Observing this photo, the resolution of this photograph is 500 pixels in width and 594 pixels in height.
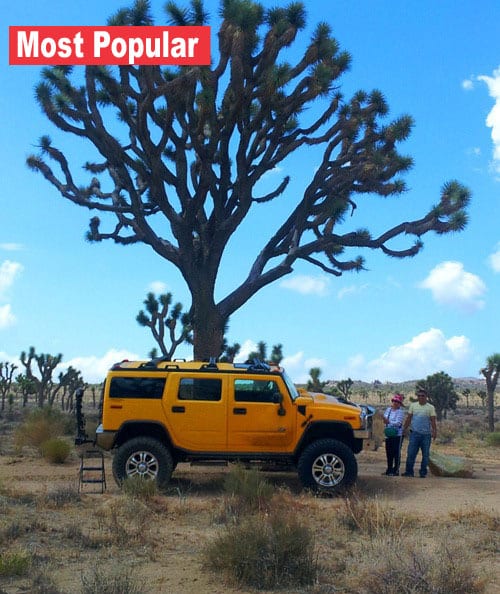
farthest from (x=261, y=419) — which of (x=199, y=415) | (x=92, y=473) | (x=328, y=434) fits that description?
(x=92, y=473)

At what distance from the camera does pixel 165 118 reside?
18391 mm

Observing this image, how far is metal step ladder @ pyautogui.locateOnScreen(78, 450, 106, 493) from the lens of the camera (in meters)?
11.0

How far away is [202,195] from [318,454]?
32.7 ft

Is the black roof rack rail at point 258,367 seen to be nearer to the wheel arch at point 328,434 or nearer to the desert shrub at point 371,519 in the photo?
the wheel arch at point 328,434

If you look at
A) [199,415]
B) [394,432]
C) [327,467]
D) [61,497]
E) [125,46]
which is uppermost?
[125,46]

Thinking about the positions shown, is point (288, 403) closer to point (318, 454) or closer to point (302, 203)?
point (318, 454)

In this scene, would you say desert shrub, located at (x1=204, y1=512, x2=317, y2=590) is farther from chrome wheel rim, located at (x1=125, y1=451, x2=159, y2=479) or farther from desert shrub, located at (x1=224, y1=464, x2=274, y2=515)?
chrome wheel rim, located at (x1=125, y1=451, x2=159, y2=479)

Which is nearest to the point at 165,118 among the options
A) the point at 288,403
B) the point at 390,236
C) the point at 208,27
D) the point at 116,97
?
the point at 116,97

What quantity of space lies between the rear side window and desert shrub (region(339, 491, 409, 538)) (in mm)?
3908

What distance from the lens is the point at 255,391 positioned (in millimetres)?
10984

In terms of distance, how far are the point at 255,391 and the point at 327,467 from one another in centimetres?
158

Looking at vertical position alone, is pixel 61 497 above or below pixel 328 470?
below

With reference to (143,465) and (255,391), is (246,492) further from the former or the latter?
(143,465)

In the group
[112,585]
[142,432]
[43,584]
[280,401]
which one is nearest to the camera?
[112,585]
